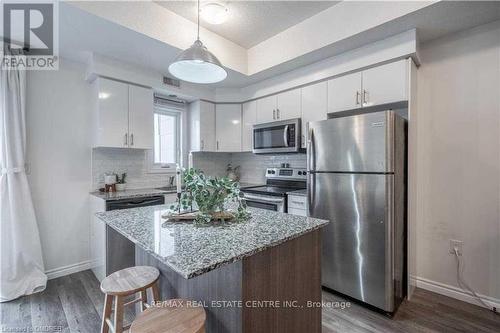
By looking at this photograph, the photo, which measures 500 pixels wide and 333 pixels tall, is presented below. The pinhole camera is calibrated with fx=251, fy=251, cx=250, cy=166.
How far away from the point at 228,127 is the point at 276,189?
126 cm

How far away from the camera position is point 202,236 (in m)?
1.24

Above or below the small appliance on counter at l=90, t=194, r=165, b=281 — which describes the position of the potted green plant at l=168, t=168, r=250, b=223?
above

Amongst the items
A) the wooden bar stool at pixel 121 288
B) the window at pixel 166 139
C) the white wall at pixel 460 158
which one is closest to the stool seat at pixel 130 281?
the wooden bar stool at pixel 121 288

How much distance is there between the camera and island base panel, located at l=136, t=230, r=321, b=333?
1147 millimetres

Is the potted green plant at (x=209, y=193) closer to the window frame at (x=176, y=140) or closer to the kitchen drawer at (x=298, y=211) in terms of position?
the kitchen drawer at (x=298, y=211)

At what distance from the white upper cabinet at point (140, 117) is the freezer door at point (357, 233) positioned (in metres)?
2.06

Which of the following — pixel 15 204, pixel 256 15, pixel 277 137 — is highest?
pixel 256 15

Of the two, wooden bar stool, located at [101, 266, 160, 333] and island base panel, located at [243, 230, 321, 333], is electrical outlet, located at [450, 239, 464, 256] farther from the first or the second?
wooden bar stool, located at [101, 266, 160, 333]

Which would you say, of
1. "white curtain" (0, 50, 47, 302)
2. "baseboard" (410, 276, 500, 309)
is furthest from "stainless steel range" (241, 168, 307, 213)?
"white curtain" (0, 50, 47, 302)

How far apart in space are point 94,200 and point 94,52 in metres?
1.59

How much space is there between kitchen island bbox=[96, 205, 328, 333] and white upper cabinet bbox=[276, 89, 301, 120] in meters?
1.81

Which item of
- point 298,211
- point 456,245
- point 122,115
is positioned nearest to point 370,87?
point 298,211

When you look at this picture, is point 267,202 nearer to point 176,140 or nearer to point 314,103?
point 314,103

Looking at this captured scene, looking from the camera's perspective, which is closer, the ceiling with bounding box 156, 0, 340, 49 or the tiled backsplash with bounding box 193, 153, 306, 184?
the ceiling with bounding box 156, 0, 340, 49
